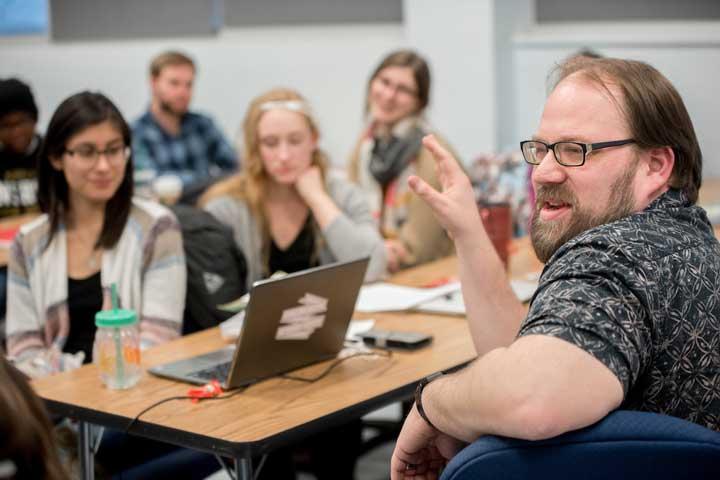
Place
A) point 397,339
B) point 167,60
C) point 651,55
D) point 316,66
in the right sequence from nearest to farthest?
point 397,339, point 651,55, point 167,60, point 316,66

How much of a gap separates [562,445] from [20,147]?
3880mm

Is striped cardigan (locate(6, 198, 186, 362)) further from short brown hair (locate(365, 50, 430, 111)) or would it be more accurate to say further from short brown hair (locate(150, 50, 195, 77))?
short brown hair (locate(150, 50, 195, 77))

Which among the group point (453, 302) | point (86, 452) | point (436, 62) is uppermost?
point (436, 62)

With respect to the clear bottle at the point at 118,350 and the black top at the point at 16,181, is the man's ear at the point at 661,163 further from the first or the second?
the black top at the point at 16,181

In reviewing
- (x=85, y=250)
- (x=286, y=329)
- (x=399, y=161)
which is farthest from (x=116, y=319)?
(x=399, y=161)

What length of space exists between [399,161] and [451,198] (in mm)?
1837

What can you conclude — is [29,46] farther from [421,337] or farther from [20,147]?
[421,337]

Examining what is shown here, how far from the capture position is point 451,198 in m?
2.30

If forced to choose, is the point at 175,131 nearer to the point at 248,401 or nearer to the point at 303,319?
the point at 303,319

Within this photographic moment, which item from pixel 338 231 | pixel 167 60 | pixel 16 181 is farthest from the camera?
pixel 167 60

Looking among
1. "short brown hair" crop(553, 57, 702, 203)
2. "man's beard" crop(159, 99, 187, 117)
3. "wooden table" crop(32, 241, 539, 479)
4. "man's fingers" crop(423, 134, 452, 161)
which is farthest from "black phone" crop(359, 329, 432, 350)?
"man's beard" crop(159, 99, 187, 117)

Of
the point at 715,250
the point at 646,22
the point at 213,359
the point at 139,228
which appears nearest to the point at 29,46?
the point at 646,22

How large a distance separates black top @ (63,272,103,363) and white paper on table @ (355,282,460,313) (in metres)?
0.73

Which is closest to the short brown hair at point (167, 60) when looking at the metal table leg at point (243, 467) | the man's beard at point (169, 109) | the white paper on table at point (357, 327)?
the man's beard at point (169, 109)
